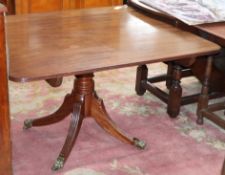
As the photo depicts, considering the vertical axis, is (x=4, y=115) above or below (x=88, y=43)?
below

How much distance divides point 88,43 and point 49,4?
2043mm

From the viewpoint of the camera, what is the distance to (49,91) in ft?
9.71

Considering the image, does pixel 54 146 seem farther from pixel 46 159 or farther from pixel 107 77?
pixel 107 77

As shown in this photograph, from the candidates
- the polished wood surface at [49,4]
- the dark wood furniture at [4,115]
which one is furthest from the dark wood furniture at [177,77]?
the polished wood surface at [49,4]

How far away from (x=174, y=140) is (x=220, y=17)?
30.9 inches

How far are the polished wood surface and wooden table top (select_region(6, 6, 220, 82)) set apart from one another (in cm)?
143

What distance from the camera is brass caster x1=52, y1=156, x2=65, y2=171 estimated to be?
2055 millimetres

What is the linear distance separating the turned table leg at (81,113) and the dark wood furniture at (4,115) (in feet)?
1.61

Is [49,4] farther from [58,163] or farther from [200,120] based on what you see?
[58,163]

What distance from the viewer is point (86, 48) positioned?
5.95ft

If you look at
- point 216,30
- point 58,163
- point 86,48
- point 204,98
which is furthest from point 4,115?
point 204,98

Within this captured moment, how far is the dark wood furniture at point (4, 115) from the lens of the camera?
142 cm

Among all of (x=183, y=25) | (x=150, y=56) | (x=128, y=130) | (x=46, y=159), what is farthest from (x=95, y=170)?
(x=183, y=25)

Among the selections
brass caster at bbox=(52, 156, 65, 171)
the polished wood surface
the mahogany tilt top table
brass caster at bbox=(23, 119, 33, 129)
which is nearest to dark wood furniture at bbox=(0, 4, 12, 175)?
the mahogany tilt top table
